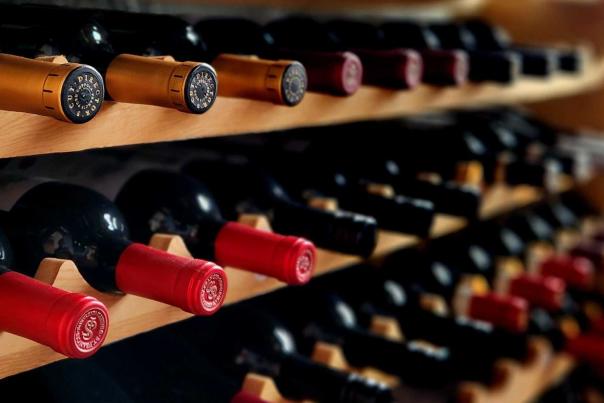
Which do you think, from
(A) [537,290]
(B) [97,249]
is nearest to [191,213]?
(B) [97,249]

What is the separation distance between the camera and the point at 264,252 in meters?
0.73

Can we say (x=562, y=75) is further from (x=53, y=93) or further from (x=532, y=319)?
(x=53, y=93)

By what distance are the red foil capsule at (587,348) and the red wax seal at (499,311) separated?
36cm

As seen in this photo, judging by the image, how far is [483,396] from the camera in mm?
1375

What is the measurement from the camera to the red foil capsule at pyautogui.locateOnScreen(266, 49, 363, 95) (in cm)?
82

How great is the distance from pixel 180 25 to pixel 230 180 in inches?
8.4

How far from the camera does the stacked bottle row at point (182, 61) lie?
1.83ft

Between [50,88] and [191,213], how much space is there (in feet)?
0.83

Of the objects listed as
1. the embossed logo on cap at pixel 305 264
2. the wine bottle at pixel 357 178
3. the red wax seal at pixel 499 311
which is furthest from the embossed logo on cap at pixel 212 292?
the red wax seal at pixel 499 311

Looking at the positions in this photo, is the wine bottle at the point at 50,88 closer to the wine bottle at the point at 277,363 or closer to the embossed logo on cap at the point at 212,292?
the embossed logo on cap at the point at 212,292

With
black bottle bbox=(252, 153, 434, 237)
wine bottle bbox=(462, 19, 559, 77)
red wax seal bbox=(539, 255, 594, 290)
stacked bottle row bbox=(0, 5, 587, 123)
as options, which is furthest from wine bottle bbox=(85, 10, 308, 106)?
red wax seal bbox=(539, 255, 594, 290)

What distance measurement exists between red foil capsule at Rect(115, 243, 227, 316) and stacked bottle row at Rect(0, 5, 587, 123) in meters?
0.13

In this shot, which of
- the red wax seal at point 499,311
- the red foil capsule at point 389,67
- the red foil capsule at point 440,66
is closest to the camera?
the red foil capsule at point 389,67

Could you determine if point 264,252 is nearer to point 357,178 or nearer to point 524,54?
point 357,178
